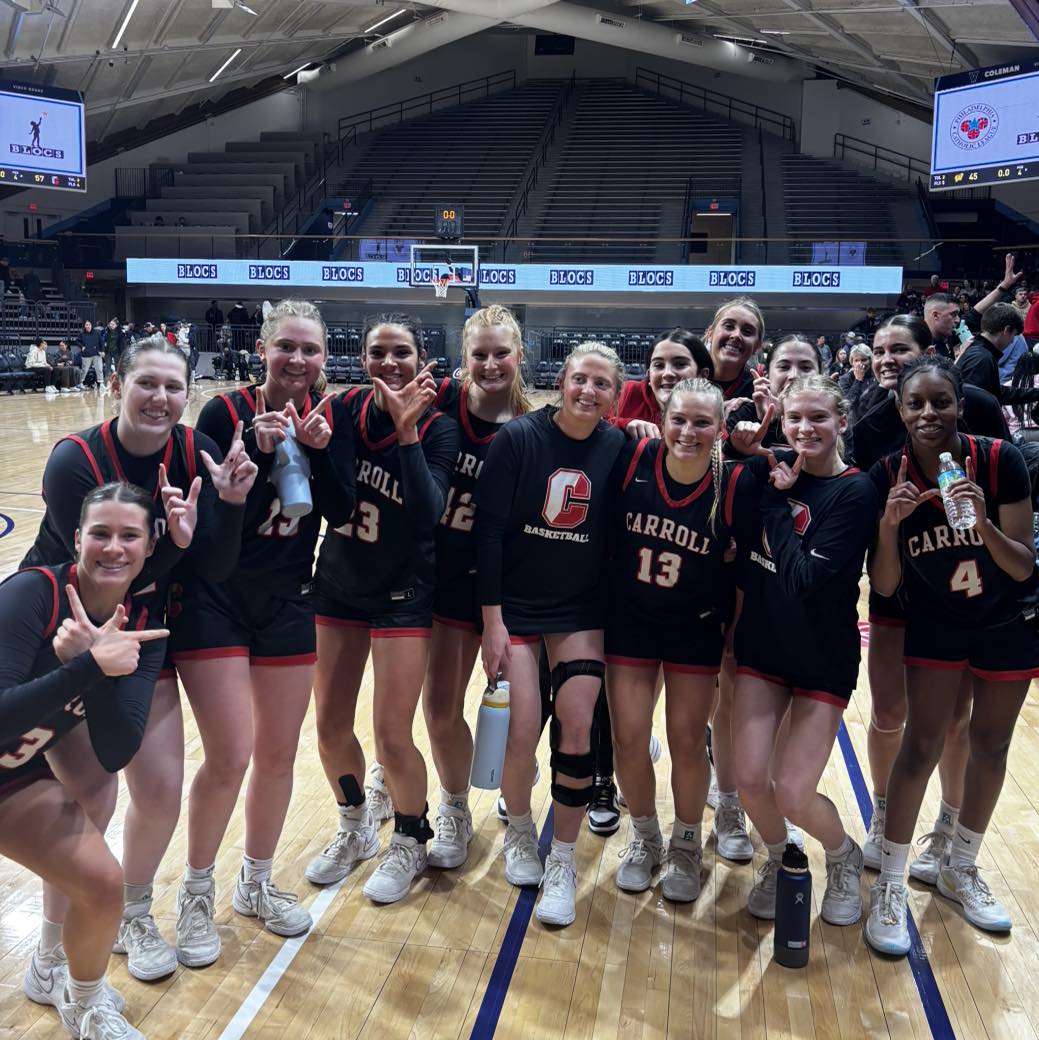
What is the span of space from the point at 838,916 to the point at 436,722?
1.58 m

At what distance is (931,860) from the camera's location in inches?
154

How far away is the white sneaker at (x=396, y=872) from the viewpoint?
3676 mm

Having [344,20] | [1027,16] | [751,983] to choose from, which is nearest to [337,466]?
[751,983]

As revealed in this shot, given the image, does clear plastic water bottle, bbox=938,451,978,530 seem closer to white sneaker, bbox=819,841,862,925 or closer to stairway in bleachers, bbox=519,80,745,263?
white sneaker, bbox=819,841,862,925

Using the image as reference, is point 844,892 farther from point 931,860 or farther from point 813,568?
point 813,568

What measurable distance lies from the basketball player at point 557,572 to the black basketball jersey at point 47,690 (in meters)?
1.26

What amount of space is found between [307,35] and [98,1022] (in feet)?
95.9

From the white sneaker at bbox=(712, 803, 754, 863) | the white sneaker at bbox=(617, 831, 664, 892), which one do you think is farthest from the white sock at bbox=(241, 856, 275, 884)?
the white sneaker at bbox=(712, 803, 754, 863)

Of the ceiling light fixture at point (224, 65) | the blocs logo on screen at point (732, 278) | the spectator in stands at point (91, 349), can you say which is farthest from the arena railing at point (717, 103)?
the spectator in stands at point (91, 349)

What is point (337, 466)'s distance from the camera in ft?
11.3

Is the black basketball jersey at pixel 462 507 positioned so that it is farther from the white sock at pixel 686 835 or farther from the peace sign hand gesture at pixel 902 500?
the peace sign hand gesture at pixel 902 500

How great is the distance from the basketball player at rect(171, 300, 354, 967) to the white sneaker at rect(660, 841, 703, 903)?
50.4 inches

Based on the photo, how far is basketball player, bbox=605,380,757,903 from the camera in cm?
353

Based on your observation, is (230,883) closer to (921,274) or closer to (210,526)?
(210,526)
